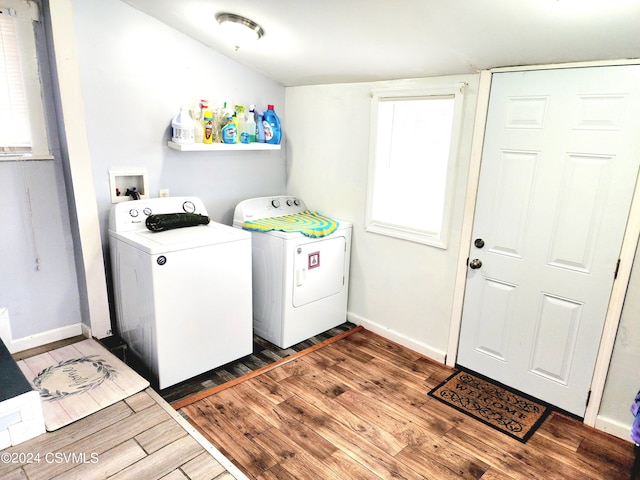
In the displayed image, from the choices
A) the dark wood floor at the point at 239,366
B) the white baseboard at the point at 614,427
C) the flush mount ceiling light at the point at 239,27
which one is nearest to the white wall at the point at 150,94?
the flush mount ceiling light at the point at 239,27

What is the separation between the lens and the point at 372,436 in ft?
6.75

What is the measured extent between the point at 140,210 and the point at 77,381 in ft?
3.40

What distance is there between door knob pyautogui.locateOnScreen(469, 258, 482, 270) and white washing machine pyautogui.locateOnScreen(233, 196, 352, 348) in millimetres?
963

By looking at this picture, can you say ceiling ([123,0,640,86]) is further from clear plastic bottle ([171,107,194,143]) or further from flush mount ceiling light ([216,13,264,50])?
clear plastic bottle ([171,107,194,143])

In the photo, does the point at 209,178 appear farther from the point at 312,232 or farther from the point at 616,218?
the point at 616,218

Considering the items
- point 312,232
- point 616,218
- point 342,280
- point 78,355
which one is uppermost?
point 616,218

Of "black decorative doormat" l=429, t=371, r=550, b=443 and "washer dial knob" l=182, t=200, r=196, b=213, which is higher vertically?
"washer dial knob" l=182, t=200, r=196, b=213

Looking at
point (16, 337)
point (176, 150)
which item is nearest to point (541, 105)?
point (176, 150)

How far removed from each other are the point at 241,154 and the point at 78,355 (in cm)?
176

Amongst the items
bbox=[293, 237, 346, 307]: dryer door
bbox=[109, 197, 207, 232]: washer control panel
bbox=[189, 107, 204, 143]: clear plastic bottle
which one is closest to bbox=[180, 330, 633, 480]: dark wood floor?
bbox=[293, 237, 346, 307]: dryer door

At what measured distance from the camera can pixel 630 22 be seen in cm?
158

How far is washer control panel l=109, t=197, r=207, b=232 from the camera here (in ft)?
8.08

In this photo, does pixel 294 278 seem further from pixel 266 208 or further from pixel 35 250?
pixel 35 250

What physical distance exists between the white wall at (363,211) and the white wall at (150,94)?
47cm
